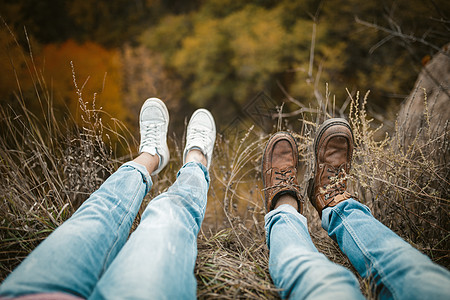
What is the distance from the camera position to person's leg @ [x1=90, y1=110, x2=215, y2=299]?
0.54 meters

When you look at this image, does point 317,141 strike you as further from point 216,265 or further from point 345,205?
point 216,265

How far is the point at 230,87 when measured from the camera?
176 inches

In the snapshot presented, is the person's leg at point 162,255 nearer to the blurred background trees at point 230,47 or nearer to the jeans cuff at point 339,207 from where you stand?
the jeans cuff at point 339,207

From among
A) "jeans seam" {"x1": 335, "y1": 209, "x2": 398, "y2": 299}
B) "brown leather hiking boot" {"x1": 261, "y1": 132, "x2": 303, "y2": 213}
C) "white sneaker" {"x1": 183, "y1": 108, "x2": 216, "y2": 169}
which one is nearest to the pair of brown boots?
"brown leather hiking boot" {"x1": 261, "y1": 132, "x2": 303, "y2": 213}

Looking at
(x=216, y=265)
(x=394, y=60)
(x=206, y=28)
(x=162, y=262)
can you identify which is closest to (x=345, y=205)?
(x=216, y=265)

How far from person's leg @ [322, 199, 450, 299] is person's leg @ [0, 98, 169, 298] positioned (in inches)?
28.4

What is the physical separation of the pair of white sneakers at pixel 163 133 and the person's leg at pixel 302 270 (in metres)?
0.59

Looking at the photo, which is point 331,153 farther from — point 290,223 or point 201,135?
point 201,135

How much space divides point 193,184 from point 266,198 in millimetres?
401

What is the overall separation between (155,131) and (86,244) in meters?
0.81

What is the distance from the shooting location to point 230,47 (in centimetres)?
434

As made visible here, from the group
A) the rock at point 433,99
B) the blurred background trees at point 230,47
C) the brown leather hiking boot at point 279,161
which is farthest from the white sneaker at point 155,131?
the blurred background trees at point 230,47

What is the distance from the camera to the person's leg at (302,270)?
0.57 meters

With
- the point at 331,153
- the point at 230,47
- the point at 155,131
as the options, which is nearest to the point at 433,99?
the point at 331,153
